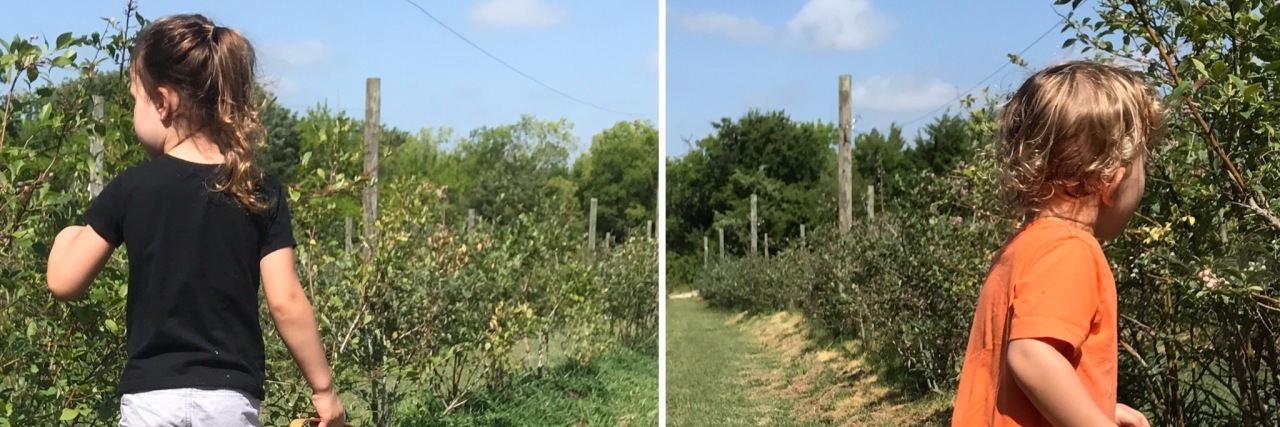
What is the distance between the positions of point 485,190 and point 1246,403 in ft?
84.0

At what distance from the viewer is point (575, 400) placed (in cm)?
664

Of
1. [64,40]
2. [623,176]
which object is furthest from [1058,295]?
[623,176]

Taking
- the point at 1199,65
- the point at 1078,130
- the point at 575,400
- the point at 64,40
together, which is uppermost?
the point at 64,40

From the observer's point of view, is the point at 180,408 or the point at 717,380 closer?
the point at 180,408

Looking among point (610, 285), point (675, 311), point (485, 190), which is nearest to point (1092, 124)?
point (610, 285)

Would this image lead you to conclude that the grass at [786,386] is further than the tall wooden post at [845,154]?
No

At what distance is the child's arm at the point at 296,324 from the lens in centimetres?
175

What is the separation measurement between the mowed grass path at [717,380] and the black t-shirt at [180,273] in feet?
17.0

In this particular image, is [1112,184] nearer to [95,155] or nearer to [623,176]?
[95,155]

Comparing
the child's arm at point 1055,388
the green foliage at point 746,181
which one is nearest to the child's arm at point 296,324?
the child's arm at point 1055,388

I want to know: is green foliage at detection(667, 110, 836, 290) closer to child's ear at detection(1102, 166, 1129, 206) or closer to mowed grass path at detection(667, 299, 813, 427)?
mowed grass path at detection(667, 299, 813, 427)

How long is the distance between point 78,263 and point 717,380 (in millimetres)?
7896

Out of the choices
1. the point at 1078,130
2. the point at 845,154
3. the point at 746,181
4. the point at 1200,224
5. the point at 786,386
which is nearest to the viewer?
the point at 1078,130

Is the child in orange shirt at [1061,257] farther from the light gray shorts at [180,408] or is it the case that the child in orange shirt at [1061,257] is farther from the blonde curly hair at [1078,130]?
the light gray shorts at [180,408]
